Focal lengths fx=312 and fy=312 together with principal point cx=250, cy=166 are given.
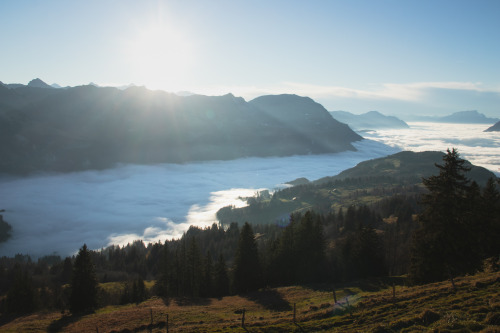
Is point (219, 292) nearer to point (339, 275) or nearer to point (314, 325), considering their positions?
point (339, 275)

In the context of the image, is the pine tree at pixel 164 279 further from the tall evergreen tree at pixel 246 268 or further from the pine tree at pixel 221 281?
the tall evergreen tree at pixel 246 268

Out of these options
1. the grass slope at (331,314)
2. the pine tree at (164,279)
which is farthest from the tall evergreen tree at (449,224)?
the pine tree at (164,279)

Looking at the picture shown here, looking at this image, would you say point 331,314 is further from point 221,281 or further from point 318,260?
point 318,260

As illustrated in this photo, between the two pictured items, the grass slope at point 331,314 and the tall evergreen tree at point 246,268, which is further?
the tall evergreen tree at point 246,268

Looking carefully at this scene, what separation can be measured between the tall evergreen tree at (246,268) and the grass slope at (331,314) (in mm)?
10342

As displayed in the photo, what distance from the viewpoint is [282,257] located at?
2977 inches

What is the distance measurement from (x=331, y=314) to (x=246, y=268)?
1538 inches

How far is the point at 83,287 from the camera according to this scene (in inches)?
2296

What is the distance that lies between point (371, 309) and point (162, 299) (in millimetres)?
43994

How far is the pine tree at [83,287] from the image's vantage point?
2244 inches

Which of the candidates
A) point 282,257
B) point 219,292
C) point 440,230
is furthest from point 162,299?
point 440,230

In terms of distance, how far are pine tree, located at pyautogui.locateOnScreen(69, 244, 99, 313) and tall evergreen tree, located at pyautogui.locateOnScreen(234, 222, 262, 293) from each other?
28793mm

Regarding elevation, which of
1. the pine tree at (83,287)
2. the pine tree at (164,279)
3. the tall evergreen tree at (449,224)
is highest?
the tall evergreen tree at (449,224)

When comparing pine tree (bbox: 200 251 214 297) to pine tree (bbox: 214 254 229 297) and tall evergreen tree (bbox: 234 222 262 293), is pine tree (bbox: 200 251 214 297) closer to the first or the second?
pine tree (bbox: 214 254 229 297)
